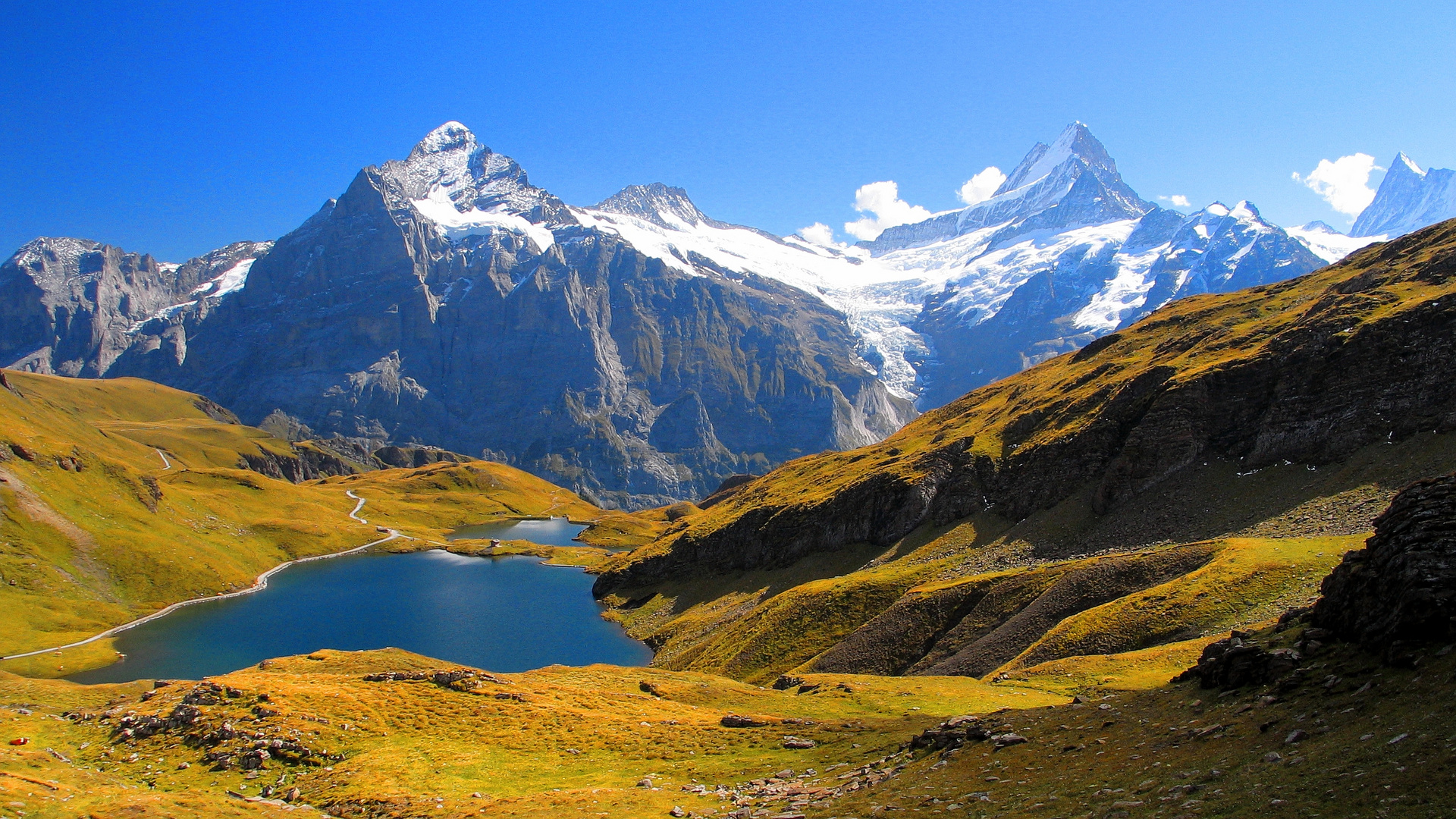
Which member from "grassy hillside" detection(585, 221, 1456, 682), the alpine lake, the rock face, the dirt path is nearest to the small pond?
the alpine lake

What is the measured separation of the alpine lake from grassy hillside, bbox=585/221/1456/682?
48.9ft

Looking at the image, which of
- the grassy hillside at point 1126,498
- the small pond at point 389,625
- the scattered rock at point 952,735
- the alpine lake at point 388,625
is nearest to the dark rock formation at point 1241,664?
the scattered rock at point 952,735

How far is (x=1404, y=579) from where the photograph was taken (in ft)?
79.9

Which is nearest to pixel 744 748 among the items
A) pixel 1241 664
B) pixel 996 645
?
pixel 1241 664

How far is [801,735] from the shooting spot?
4075cm

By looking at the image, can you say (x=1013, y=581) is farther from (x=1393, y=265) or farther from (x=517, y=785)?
(x=1393, y=265)

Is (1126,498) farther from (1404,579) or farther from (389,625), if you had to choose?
(389,625)

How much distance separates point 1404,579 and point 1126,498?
58.9 meters

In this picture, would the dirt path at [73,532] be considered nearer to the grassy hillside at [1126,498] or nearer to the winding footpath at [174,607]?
the winding footpath at [174,607]

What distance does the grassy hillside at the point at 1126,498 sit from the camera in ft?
191

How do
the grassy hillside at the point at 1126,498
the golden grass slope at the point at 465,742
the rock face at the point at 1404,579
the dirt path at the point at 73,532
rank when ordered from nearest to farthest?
the rock face at the point at 1404,579
the golden grass slope at the point at 465,742
the grassy hillside at the point at 1126,498
the dirt path at the point at 73,532

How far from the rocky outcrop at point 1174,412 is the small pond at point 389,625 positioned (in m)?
24.7

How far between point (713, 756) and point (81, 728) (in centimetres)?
3570

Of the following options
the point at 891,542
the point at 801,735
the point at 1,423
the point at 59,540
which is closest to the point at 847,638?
the point at 891,542
